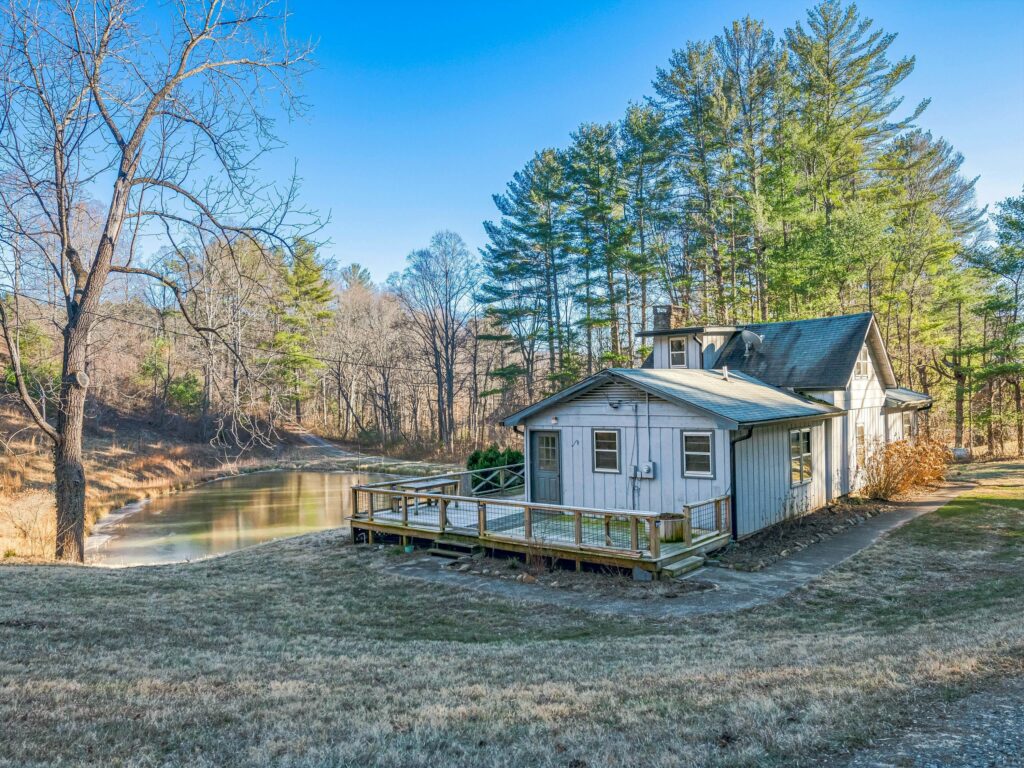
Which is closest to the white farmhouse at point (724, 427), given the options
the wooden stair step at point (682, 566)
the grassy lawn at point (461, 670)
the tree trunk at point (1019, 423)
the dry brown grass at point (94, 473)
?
the wooden stair step at point (682, 566)

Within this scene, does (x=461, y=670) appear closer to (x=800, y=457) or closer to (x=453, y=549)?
(x=453, y=549)

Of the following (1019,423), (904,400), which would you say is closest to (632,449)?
(904,400)

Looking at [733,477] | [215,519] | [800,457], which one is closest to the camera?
[733,477]

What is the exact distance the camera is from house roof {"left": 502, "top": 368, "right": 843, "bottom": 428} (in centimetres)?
1162

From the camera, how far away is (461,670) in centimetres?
570

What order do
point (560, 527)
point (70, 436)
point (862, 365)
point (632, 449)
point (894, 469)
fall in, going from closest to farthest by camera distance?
point (70, 436) < point (560, 527) < point (632, 449) < point (894, 469) < point (862, 365)

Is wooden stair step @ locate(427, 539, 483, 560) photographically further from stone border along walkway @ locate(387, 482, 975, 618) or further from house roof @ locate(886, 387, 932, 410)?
house roof @ locate(886, 387, 932, 410)

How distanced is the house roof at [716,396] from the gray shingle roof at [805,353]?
2.68 ft

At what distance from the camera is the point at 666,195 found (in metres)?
28.5

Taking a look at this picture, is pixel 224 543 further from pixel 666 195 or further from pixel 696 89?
pixel 696 89

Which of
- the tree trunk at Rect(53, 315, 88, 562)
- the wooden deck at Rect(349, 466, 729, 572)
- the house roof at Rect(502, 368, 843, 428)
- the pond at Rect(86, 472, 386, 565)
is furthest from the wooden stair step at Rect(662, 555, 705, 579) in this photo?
the pond at Rect(86, 472, 386, 565)

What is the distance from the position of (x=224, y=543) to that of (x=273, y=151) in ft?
37.3

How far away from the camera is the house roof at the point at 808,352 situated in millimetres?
15945

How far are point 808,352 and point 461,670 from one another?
14.5 meters
